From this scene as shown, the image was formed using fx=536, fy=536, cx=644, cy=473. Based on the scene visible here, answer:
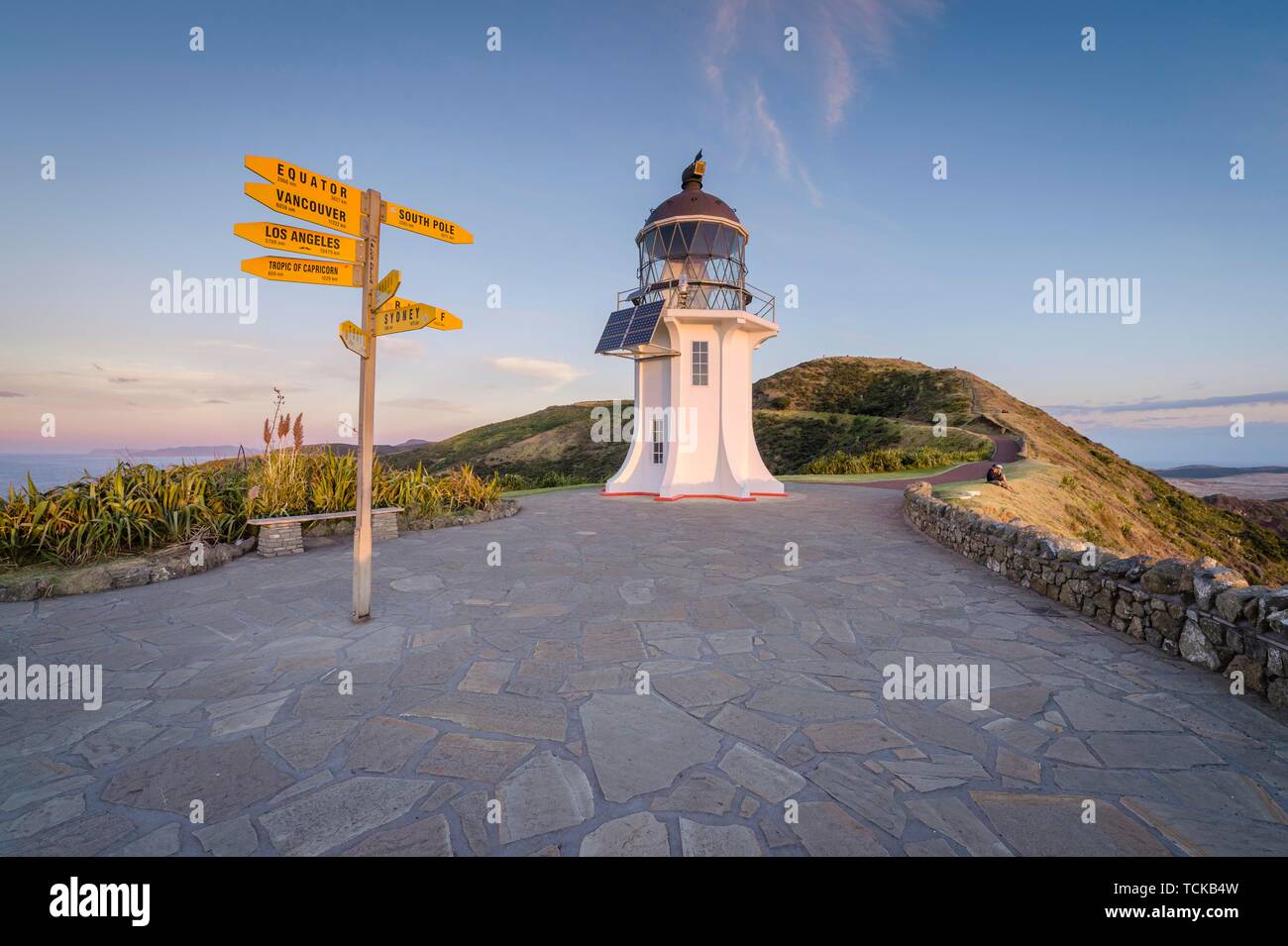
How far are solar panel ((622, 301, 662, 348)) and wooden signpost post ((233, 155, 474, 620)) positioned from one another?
8.97 metres

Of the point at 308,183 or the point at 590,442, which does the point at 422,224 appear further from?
the point at 590,442

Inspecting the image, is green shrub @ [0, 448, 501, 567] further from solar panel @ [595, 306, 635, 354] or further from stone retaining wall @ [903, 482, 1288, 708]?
stone retaining wall @ [903, 482, 1288, 708]

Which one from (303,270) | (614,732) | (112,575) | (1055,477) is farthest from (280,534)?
(1055,477)

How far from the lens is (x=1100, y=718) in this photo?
3.18m

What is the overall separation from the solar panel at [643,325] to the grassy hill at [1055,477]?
805 centimetres

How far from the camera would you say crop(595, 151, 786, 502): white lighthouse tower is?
48.5 feet

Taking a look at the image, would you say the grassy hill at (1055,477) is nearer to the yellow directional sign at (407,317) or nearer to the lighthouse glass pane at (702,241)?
the lighthouse glass pane at (702,241)

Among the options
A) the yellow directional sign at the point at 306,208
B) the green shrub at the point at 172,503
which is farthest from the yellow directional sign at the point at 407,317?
the green shrub at the point at 172,503

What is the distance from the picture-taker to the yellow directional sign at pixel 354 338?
462 cm

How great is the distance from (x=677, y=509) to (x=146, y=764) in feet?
35.1

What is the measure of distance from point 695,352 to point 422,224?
10639 mm

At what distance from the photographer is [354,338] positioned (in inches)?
183
